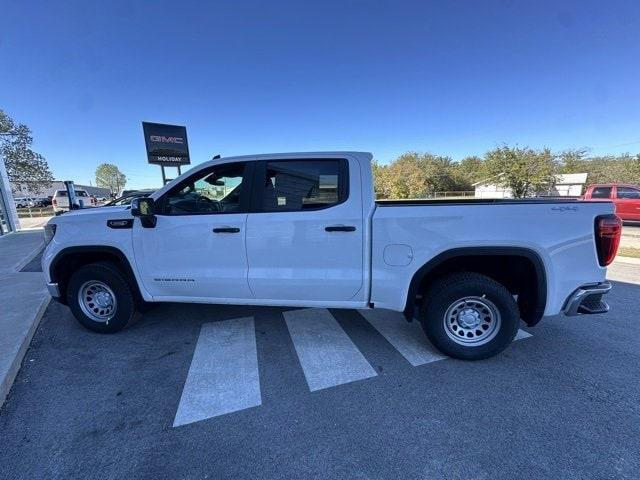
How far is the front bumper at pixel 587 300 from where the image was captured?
2738 millimetres

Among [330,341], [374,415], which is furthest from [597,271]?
[330,341]

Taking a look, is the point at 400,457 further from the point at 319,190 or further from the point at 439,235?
the point at 319,190

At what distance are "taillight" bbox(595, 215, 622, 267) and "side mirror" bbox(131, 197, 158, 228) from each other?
4228 millimetres

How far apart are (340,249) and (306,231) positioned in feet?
1.25

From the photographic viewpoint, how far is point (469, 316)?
3.02 meters

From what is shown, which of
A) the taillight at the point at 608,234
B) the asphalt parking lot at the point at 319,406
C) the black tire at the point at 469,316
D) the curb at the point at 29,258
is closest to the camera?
the asphalt parking lot at the point at 319,406

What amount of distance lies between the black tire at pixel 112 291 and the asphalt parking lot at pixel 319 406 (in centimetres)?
16

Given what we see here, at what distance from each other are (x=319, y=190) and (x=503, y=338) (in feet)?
7.57

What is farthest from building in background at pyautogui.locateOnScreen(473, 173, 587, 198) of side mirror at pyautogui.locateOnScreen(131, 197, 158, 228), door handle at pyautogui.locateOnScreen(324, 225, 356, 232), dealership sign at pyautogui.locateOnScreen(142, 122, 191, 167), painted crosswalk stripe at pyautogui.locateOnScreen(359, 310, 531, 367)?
side mirror at pyautogui.locateOnScreen(131, 197, 158, 228)

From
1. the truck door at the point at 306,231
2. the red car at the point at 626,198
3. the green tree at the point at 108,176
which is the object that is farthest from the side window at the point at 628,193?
the green tree at the point at 108,176

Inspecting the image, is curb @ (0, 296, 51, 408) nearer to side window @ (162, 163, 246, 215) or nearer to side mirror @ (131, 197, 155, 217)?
side mirror @ (131, 197, 155, 217)

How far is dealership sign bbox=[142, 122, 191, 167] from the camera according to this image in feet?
45.4

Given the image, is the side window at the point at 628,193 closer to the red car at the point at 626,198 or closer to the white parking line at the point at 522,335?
the red car at the point at 626,198

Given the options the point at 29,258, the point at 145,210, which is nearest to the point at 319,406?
the point at 145,210
